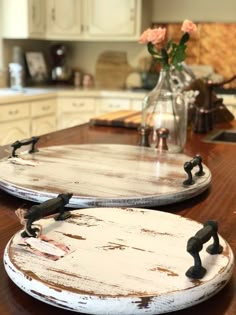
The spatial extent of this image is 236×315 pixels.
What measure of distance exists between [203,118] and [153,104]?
1.38 ft

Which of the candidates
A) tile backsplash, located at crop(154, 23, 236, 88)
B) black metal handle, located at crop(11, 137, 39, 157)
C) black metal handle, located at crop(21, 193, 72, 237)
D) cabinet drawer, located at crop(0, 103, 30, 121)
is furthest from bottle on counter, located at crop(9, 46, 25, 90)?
black metal handle, located at crop(21, 193, 72, 237)

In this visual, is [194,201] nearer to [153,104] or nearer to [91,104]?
[153,104]

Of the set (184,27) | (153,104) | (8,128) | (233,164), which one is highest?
(184,27)

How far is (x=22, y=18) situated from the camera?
4332 millimetres

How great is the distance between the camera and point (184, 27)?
1.85m

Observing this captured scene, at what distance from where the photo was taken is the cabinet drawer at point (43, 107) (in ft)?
13.3

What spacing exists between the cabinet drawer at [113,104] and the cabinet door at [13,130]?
0.76 m

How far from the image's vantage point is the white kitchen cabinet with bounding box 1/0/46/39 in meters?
4.32

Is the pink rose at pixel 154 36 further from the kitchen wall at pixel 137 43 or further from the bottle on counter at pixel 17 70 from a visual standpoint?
the kitchen wall at pixel 137 43

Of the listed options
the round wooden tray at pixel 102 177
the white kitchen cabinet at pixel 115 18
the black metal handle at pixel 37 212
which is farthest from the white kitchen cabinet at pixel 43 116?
the black metal handle at pixel 37 212

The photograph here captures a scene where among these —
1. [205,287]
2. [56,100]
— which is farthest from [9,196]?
[56,100]

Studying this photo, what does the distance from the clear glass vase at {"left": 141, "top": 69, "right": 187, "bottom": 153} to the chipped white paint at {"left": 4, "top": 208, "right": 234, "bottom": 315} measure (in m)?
0.96

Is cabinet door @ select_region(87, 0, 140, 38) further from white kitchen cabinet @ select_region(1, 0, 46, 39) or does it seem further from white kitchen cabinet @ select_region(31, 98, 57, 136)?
white kitchen cabinet @ select_region(31, 98, 57, 136)

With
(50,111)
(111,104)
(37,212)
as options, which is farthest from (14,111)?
(37,212)
